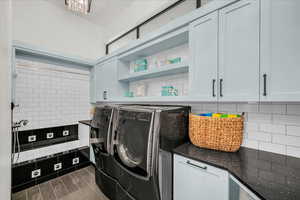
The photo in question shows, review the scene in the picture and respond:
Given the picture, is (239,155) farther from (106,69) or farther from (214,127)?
(106,69)

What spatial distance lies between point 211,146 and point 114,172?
1.14 m

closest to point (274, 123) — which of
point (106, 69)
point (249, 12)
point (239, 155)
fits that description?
point (239, 155)

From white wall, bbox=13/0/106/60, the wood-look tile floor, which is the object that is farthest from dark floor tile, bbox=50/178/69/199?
white wall, bbox=13/0/106/60

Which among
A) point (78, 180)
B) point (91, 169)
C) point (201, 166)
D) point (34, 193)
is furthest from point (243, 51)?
point (34, 193)

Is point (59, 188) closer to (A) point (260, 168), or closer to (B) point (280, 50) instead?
(A) point (260, 168)

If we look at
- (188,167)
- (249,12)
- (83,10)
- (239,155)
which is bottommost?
(188,167)

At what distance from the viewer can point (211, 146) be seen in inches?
47.1

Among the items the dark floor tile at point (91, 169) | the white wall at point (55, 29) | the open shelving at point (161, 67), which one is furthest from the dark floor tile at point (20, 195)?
the white wall at point (55, 29)

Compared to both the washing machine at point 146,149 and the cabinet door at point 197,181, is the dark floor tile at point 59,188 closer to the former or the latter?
the washing machine at point 146,149

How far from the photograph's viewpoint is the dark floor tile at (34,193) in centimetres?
171

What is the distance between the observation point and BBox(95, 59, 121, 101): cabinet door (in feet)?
7.64

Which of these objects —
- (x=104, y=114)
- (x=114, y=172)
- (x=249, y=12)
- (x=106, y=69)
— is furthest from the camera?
(x=106, y=69)

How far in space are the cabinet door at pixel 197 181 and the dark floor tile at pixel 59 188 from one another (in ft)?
5.67

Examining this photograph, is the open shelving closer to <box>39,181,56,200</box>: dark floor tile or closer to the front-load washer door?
the front-load washer door
